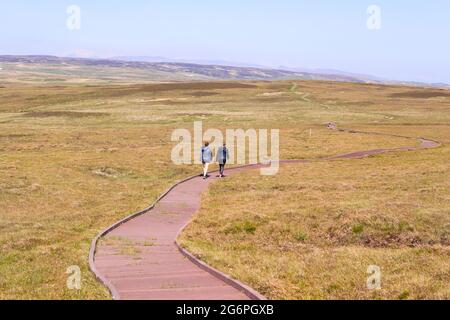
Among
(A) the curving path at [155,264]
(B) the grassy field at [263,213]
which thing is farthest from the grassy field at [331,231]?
(A) the curving path at [155,264]

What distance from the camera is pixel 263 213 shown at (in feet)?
81.8

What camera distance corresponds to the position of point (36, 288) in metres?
15.3

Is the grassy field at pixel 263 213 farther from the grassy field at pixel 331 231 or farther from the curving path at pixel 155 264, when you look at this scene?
the curving path at pixel 155 264

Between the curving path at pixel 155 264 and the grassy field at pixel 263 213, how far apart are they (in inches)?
24.3

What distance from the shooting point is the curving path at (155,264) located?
47.4 ft

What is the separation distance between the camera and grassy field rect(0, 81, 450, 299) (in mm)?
16266

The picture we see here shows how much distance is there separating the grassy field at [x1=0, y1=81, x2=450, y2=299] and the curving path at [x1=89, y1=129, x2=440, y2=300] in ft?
2.03

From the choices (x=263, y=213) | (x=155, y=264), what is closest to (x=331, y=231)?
(x=263, y=213)

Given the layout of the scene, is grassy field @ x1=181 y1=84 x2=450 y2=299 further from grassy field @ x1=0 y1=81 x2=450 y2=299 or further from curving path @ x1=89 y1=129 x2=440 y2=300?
curving path @ x1=89 y1=129 x2=440 y2=300

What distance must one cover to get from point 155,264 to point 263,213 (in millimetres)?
8535

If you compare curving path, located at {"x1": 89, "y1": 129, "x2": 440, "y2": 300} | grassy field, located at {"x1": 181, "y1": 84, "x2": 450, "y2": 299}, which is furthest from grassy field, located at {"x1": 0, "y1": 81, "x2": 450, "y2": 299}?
curving path, located at {"x1": 89, "y1": 129, "x2": 440, "y2": 300}

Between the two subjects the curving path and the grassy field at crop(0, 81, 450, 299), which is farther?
the grassy field at crop(0, 81, 450, 299)
